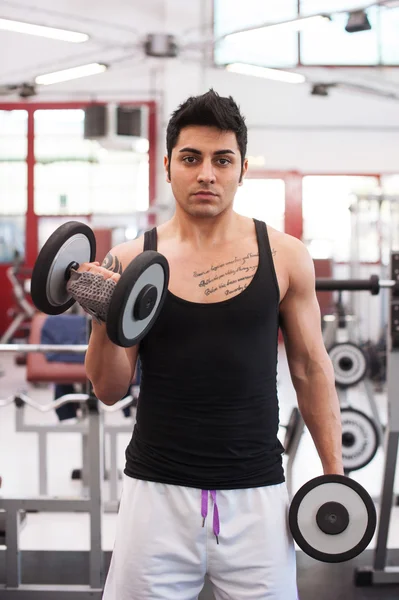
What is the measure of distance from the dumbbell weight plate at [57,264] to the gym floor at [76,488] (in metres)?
1.39

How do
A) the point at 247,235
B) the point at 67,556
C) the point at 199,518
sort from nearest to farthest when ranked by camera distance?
the point at 199,518, the point at 247,235, the point at 67,556

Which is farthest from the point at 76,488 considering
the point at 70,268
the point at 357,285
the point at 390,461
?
the point at 70,268

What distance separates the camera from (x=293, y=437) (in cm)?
281

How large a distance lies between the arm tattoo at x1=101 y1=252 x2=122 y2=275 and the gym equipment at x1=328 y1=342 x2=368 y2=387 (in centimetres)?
232

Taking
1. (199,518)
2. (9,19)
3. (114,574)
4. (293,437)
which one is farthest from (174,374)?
(9,19)

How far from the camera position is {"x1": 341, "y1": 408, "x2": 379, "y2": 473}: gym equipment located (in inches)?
122

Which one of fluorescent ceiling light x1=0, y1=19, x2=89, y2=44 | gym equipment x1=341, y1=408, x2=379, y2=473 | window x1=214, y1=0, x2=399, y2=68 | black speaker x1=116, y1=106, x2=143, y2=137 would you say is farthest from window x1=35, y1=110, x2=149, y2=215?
gym equipment x1=341, y1=408, x2=379, y2=473

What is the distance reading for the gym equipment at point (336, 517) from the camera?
1219 millimetres

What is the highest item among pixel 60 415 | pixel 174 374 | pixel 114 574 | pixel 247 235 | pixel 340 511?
pixel 247 235

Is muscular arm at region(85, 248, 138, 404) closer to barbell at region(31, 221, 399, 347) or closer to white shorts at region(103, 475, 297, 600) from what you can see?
barbell at region(31, 221, 399, 347)

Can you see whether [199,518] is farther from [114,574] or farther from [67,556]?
[67,556]

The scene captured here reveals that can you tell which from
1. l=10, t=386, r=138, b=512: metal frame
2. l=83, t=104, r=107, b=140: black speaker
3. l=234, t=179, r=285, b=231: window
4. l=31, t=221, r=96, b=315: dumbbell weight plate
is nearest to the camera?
l=31, t=221, r=96, b=315: dumbbell weight plate

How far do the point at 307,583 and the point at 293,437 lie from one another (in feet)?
1.87

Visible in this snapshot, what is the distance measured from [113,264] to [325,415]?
1.51 feet
